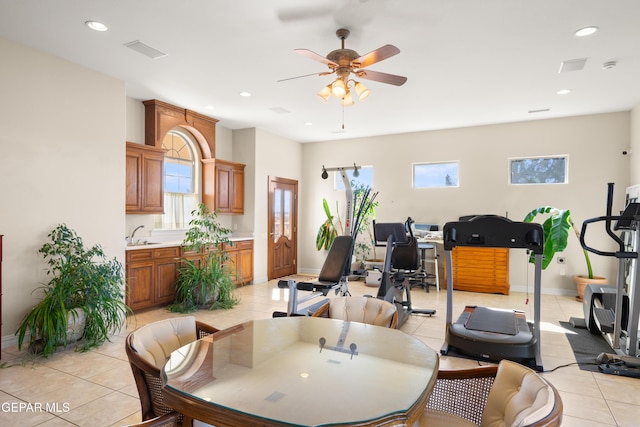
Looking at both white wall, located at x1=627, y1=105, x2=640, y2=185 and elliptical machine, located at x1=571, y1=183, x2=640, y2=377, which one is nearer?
elliptical machine, located at x1=571, y1=183, x2=640, y2=377

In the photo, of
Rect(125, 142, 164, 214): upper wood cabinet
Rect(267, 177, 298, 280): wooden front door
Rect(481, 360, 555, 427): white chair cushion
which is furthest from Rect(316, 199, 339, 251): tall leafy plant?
Rect(481, 360, 555, 427): white chair cushion

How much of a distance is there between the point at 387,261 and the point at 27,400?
363 centimetres

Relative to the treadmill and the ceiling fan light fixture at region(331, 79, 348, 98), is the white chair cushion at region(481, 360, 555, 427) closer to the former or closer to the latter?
the treadmill

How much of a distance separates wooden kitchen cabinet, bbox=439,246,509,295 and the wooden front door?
3.45 meters

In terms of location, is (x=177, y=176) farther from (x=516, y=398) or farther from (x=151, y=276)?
(x=516, y=398)

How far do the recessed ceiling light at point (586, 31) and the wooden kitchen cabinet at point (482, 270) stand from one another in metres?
3.92

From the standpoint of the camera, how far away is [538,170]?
22.6 feet

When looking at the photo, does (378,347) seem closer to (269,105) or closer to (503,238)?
(503,238)

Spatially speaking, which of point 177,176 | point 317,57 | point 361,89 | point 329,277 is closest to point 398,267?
point 329,277

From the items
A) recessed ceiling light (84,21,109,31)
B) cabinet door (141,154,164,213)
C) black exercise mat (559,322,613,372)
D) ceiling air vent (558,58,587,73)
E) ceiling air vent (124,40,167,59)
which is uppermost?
recessed ceiling light (84,21,109,31)

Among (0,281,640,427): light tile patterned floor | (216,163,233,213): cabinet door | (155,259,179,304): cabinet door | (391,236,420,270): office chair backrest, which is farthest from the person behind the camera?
(216,163,233,213): cabinet door

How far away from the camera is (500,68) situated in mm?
4391

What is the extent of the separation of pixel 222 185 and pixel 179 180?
75cm

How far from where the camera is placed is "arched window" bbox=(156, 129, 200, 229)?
634 centimetres
